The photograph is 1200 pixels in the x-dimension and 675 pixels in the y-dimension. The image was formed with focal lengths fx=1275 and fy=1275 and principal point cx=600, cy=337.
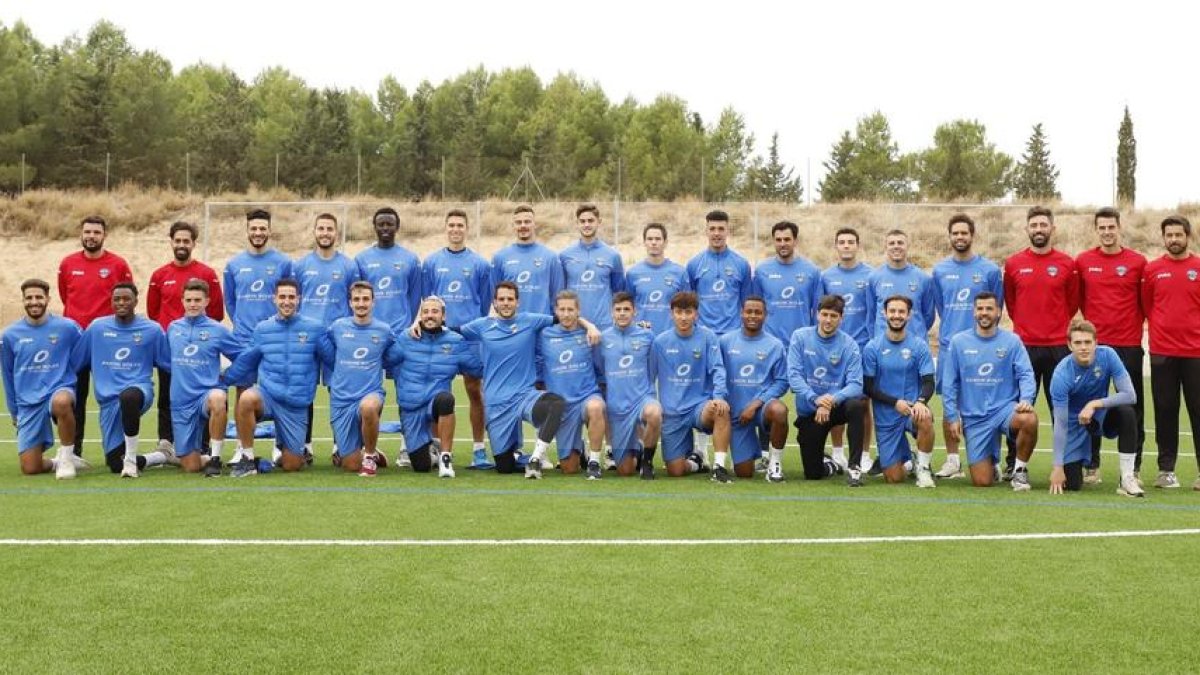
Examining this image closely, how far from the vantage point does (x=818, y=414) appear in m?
9.12

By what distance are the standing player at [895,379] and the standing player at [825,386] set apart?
17cm

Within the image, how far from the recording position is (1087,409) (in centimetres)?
843

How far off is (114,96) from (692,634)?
48.8 meters

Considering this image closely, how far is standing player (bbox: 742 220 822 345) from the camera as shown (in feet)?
34.7

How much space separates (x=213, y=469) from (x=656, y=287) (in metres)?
3.80

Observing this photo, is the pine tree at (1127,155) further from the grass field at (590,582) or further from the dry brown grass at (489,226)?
the grass field at (590,582)

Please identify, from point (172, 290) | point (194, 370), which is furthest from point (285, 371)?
point (172, 290)

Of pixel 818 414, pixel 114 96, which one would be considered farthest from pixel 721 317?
pixel 114 96

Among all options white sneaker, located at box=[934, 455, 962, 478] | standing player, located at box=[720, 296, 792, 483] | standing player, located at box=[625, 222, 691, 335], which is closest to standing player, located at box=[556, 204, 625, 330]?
standing player, located at box=[625, 222, 691, 335]

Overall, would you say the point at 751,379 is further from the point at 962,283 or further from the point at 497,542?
the point at 497,542

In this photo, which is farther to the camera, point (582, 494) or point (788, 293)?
point (788, 293)

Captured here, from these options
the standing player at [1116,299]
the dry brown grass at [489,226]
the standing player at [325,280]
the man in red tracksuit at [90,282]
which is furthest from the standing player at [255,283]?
the dry brown grass at [489,226]

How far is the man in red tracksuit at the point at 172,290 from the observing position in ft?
34.0

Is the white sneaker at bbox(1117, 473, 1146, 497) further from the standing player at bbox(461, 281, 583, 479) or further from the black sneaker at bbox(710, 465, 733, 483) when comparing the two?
the standing player at bbox(461, 281, 583, 479)
